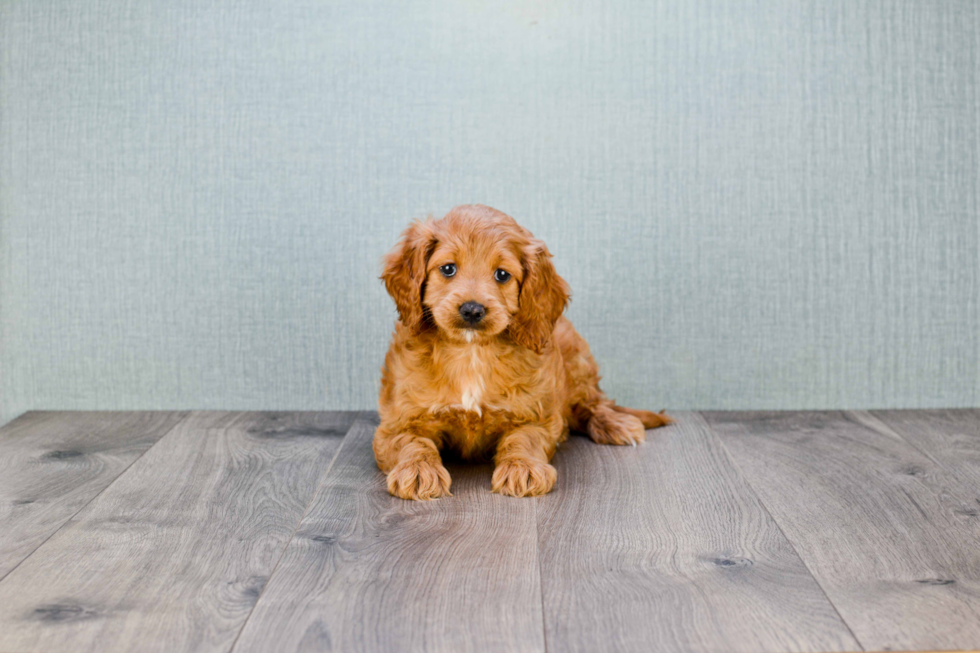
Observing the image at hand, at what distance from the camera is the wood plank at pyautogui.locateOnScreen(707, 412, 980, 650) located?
1.52 metres

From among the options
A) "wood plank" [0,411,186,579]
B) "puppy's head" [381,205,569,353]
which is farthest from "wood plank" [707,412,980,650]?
"wood plank" [0,411,186,579]

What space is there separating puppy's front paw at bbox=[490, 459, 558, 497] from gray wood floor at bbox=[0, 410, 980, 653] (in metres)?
0.05

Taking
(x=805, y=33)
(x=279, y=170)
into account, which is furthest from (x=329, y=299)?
(x=805, y=33)

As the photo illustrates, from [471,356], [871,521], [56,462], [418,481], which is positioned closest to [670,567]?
[871,521]

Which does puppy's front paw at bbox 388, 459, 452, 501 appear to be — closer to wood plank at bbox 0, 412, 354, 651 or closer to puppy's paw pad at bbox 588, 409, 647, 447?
wood plank at bbox 0, 412, 354, 651

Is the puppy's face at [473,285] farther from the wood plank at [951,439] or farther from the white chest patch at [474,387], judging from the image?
the wood plank at [951,439]

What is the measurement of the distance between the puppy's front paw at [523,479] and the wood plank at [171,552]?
49 centimetres

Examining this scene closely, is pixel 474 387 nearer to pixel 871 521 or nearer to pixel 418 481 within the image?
pixel 418 481

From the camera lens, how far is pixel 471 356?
230 centimetres

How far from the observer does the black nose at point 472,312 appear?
6.97 ft

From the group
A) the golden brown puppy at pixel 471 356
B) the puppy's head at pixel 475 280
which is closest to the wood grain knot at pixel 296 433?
the golden brown puppy at pixel 471 356

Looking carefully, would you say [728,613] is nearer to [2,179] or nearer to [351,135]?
[351,135]

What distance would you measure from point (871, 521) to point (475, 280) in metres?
1.10

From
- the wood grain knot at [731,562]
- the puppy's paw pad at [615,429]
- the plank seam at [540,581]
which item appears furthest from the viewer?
the puppy's paw pad at [615,429]
